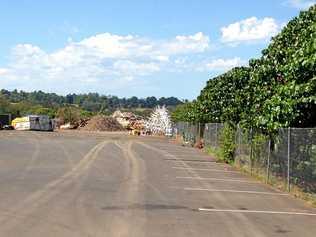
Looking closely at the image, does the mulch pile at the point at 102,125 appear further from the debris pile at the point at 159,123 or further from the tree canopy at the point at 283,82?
the tree canopy at the point at 283,82

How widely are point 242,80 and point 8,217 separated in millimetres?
29903

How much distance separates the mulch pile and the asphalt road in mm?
91180

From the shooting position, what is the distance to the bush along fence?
19062mm

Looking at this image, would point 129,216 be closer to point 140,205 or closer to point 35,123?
point 140,205

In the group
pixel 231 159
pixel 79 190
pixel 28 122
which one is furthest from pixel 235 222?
pixel 28 122

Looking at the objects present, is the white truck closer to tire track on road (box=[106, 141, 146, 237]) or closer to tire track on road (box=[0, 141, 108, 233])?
tire track on road (box=[0, 141, 108, 233])

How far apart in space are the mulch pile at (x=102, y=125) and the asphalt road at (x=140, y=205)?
299ft

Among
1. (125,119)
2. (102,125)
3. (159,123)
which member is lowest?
(102,125)

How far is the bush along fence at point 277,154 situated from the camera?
19.1 metres

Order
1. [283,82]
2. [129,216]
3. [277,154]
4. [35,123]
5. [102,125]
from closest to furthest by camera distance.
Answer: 1. [129,216]
2. [277,154]
3. [283,82]
4. [35,123]
5. [102,125]

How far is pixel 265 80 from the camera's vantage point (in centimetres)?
2686

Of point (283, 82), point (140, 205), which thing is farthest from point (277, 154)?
point (140, 205)

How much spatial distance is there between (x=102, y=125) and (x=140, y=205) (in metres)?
103

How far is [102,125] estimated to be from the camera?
11719 centimetres
